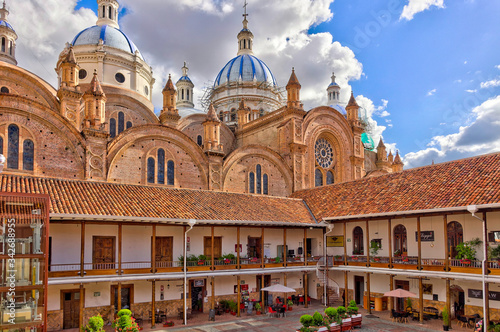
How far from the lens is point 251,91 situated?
60656 mm

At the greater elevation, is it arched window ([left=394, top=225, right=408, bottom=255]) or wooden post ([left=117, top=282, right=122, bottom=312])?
arched window ([left=394, top=225, right=408, bottom=255])

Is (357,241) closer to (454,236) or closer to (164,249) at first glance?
(454,236)

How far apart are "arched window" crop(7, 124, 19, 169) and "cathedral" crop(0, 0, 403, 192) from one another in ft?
0.21

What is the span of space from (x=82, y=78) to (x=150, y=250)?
24.5 meters

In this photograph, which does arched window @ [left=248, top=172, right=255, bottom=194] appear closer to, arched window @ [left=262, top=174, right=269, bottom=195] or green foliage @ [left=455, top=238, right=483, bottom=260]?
arched window @ [left=262, top=174, right=269, bottom=195]

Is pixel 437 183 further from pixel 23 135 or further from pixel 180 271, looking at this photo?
pixel 23 135

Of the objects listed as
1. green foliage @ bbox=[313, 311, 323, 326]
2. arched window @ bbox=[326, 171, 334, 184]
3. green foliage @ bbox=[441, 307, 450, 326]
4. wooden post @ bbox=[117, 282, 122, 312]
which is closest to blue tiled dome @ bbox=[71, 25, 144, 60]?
arched window @ bbox=[326, 171, 334, 184]

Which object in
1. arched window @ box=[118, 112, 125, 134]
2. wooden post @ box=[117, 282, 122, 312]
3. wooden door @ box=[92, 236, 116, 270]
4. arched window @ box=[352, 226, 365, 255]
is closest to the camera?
wooden post @ box=[117, 282, 122, 312]

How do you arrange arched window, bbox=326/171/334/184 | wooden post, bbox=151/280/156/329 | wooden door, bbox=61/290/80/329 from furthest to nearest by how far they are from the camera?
1. arched window, bbox=326/171/334/184
2. wooden post, bbox=151/280/156/329
3. wooden door, bbox=61/290/80/329

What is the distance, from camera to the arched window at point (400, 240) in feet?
82.9

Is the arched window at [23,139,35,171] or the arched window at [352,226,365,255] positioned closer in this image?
the arched window at [23,139,35,171]

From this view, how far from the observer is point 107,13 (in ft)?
157

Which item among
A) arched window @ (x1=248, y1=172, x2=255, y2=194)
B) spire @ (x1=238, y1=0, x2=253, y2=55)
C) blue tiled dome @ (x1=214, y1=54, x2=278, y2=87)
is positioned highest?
spire @ (x1=238, y1=0, x2=253, y2=55)

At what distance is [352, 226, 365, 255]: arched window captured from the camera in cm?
2779
